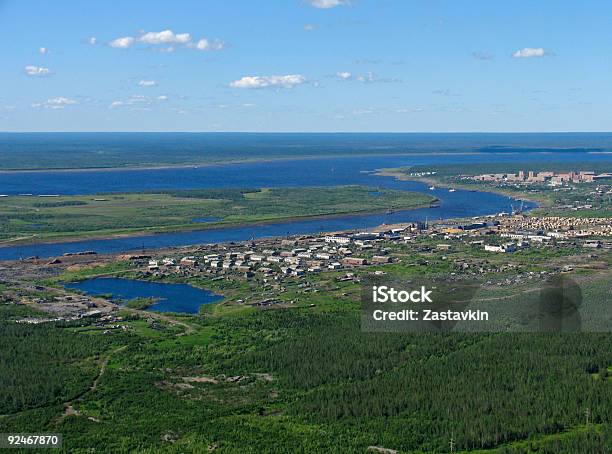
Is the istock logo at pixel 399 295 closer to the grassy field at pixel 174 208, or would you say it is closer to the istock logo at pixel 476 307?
the istock logo at pixel 476 307

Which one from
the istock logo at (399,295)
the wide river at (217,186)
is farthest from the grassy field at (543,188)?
the istock logo at (399,295)

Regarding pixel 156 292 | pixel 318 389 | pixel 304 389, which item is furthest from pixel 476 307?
pixel 156 292

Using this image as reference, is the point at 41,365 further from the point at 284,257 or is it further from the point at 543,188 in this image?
the point at 543,188

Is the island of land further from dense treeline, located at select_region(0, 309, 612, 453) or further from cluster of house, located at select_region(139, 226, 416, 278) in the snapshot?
cluster of house, located at select_region(139, 226, 416, 278)

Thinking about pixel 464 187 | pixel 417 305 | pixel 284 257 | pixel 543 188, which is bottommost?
pixel 417 305

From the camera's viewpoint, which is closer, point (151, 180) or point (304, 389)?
point (304, 389)

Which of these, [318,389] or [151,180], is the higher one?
[151,180]
